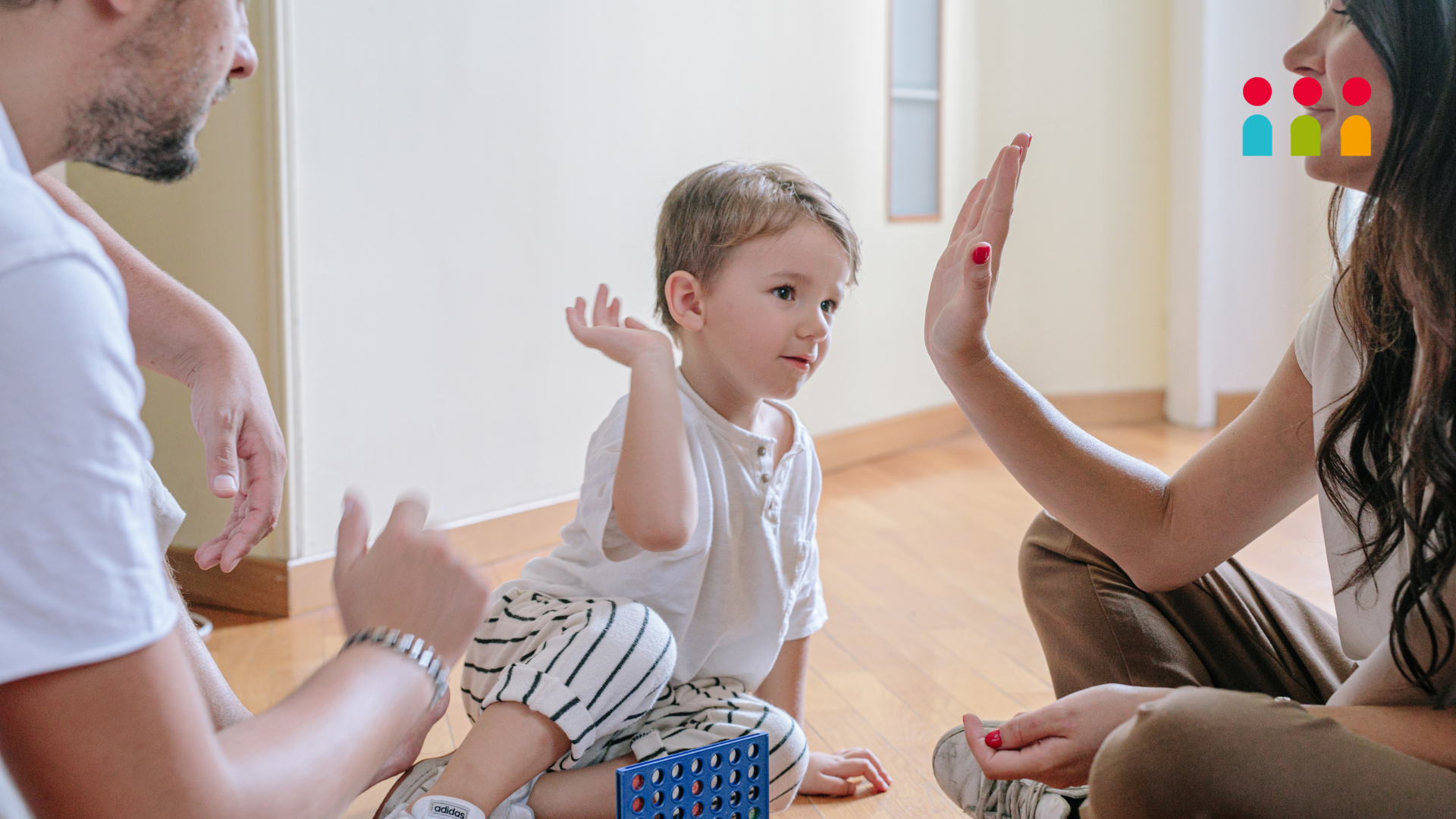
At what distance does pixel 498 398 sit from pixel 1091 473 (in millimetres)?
1464

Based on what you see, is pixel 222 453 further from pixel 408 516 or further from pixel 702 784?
pixel 702 784

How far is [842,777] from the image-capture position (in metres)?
1.32

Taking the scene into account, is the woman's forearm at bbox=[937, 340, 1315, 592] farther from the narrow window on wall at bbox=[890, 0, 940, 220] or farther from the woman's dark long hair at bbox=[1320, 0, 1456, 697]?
the narrow window on wall at bbox=[890, 0, 940, 220]

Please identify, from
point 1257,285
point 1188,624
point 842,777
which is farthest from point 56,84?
point 1257,285

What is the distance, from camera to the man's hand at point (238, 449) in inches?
36.9

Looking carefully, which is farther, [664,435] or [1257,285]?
[1257,285]

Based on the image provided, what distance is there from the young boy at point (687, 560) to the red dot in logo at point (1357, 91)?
1.86ft

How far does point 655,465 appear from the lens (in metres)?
1.12

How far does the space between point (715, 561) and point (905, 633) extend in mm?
711

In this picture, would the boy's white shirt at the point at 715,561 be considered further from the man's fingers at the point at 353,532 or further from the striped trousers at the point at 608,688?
the man's fingers at the point at 353,532

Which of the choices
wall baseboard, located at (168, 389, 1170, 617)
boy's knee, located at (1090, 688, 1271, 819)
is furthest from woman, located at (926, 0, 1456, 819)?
wall baseboard, located at (168, 389, 1170, 617)

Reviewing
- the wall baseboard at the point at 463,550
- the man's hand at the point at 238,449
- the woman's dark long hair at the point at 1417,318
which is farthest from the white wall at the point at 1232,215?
the man's hand at the point at 238,449

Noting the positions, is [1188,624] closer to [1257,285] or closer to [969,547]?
[969,547]

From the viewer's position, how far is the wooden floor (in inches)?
57.9
